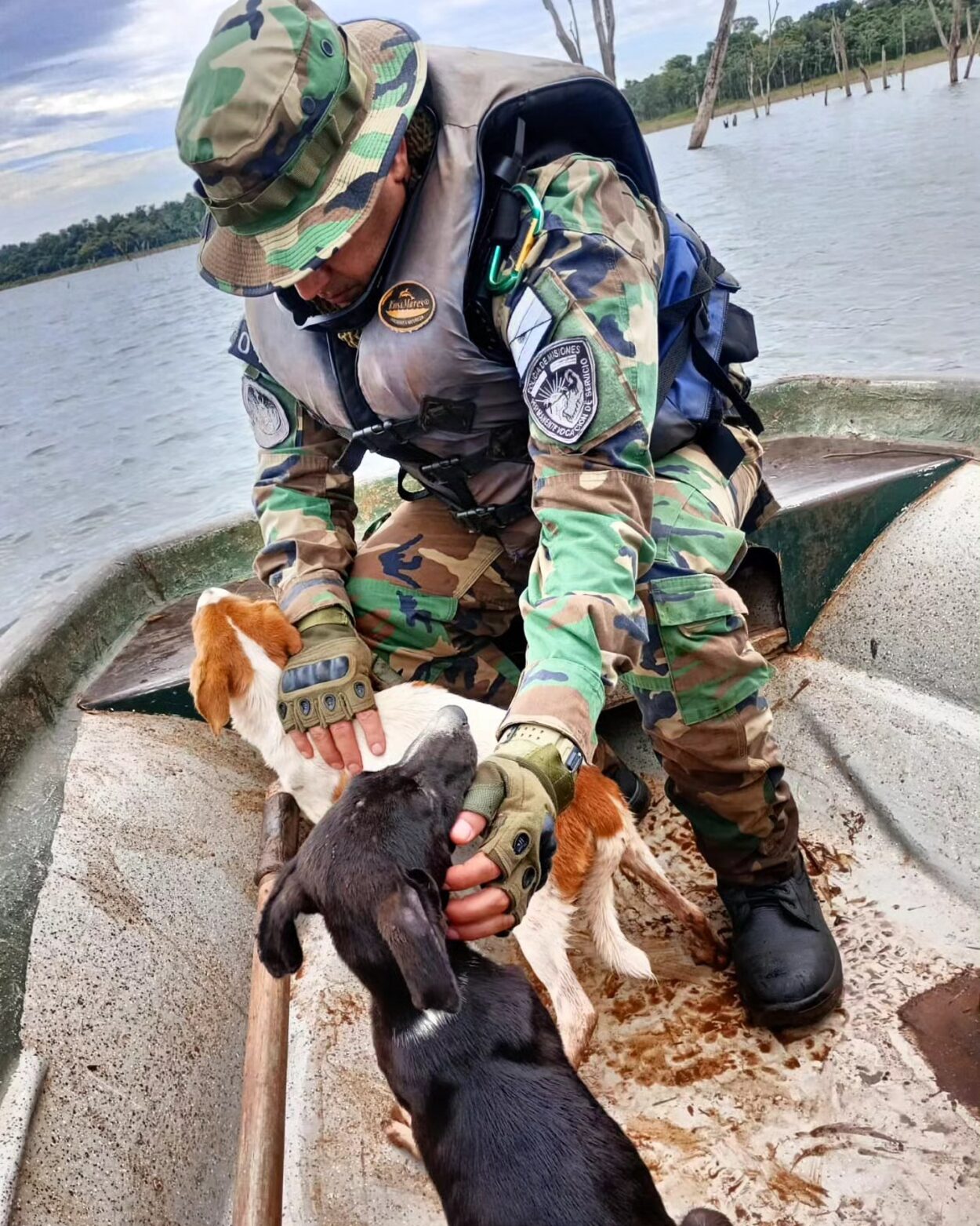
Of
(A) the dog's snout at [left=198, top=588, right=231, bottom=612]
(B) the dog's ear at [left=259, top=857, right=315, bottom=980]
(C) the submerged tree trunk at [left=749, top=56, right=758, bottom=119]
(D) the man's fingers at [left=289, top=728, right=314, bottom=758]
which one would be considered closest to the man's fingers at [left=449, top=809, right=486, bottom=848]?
(B) the dog's ear at [left=259, top=857, right=315, bottom=980]

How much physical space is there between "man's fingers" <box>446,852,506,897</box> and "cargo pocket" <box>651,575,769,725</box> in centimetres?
98

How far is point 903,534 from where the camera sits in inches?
146

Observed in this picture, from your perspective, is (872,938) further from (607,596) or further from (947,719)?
(607,596)

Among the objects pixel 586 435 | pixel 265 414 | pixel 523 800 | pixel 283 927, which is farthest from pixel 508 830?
pixel 265 414

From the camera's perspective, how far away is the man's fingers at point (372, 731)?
2.72 metres

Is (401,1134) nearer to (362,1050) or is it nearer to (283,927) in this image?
(362,1050)

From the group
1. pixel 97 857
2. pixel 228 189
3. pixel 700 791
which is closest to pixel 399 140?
pixel 228 189

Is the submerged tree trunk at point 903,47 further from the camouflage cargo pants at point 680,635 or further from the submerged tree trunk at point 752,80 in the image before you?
the camouflage cargo pants at point 680,635

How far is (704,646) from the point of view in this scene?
2480mm

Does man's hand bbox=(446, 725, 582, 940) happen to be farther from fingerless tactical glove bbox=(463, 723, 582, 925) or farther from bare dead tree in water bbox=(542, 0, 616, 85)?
bare dead tree in water bbox=(542, 0, 616, 85)

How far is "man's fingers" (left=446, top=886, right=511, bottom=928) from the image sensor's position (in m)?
1.68

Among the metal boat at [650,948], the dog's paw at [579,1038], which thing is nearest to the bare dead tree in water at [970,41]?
the metal boat at [650,948]

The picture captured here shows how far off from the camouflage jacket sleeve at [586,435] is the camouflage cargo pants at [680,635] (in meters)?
0.33

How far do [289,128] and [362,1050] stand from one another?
2.34 m
